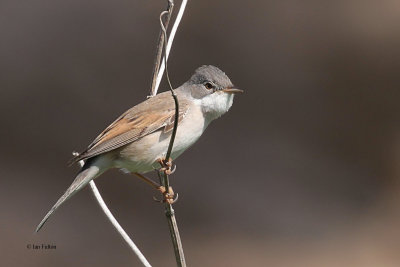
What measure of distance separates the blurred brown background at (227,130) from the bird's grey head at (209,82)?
11.7ft

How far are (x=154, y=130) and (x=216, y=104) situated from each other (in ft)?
1.47

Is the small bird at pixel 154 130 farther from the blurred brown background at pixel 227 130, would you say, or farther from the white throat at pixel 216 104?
the blurred brown background at pixel 227 130

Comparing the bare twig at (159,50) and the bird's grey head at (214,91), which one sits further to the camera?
the bird's grey head at (214,91)

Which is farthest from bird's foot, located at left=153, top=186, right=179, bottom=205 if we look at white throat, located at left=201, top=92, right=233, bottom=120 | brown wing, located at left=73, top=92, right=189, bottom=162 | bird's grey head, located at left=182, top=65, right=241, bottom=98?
bird's grey head, located at left=182, top=65, right=241, bottom=98

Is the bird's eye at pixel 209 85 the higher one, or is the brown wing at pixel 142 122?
the bird's eye at pixel 209 85

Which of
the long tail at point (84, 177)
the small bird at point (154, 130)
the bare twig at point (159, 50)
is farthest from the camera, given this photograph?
the small bird at point (154, 130)

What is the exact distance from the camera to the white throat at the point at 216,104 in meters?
4.57

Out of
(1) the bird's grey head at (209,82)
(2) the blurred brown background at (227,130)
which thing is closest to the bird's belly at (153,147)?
(1) the bird's grey head at (209,82)

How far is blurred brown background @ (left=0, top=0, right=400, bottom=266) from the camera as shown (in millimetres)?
8570

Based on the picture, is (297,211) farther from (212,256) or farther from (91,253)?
(91,253)

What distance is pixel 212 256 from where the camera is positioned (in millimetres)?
8406

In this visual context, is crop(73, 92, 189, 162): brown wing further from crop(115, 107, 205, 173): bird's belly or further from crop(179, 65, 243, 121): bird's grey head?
crop(179, 65, 243, 121): bird's grey head

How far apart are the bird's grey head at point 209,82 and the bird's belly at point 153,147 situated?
262 millimetres

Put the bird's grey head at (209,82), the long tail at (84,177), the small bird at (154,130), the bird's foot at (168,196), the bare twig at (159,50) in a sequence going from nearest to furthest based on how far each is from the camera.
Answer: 1. the bird's foot at (168,196)
2. the bare twig at (159,50)
3. the long tail at (84,177)
4. the small bird at (154,130)
5. the bird's grey head at (209,82)
